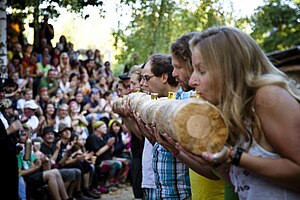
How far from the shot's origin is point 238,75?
254 cm

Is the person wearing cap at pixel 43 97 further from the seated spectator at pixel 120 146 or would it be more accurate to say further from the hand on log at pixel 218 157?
the hand on log at pixel 218 157

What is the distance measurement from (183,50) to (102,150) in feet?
27.1

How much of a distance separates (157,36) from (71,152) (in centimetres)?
555

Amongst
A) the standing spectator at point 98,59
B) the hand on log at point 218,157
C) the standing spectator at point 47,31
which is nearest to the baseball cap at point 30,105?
the standing spectator at point 47,31

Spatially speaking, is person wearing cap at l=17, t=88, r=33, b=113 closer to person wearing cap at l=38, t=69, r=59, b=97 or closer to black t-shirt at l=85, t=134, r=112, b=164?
person wearing cap at l=38, t=69, r=59, b=97

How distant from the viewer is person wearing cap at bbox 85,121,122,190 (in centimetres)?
1157

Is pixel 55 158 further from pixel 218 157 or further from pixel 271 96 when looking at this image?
pixel 271 96

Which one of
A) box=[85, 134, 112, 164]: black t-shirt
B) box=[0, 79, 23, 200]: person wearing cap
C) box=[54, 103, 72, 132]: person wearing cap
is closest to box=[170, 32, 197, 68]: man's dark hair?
box=[0, 79, 23, 200]: person wearing cap

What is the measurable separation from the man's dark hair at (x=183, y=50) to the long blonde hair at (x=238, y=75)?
A: 45.1 inches

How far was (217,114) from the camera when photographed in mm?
2498

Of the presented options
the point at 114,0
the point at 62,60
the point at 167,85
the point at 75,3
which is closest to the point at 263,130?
the point at 167,85

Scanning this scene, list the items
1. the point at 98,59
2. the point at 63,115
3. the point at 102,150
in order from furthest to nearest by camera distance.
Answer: the point at 98,59, the point at 102,150, the point at 63,115

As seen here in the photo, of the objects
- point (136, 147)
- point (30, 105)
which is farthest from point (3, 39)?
point (136, 147)

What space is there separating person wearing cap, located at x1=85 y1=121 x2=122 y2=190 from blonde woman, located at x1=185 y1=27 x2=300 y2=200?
900 centimetres
